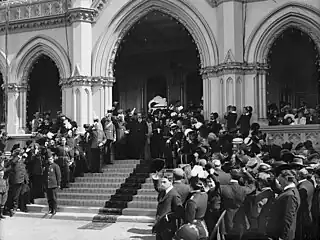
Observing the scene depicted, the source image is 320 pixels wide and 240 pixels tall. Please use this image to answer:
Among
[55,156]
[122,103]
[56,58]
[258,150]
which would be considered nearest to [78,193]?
[55,156]

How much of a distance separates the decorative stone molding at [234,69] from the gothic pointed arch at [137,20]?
0.89 ft

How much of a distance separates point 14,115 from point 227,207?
1646 centimetres

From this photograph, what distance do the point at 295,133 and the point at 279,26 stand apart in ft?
13.9

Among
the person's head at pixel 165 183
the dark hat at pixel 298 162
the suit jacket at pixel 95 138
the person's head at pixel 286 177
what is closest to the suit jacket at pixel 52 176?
the suit jacket at pixel 95 138

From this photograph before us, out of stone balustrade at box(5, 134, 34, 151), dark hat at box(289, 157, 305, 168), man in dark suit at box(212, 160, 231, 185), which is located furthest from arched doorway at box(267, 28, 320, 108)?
man in dark suit at box(212, 160, 231, 185)

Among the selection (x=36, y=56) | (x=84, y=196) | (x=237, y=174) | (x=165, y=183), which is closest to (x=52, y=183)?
(x=84, y=196)

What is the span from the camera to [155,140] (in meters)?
17.2

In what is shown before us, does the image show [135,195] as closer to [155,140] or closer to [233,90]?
[155,140]

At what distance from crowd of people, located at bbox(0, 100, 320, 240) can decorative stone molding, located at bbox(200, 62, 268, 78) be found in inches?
59.9

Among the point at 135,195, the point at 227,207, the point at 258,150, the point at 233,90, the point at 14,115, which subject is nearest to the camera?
the point at 227,207

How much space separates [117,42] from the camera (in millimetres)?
21109

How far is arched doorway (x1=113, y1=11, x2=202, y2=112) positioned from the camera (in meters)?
24.8

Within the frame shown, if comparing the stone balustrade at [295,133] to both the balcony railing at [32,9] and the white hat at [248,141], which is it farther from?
the balcony railing at [32,9]

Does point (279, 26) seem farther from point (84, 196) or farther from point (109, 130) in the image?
point (84, 196)
